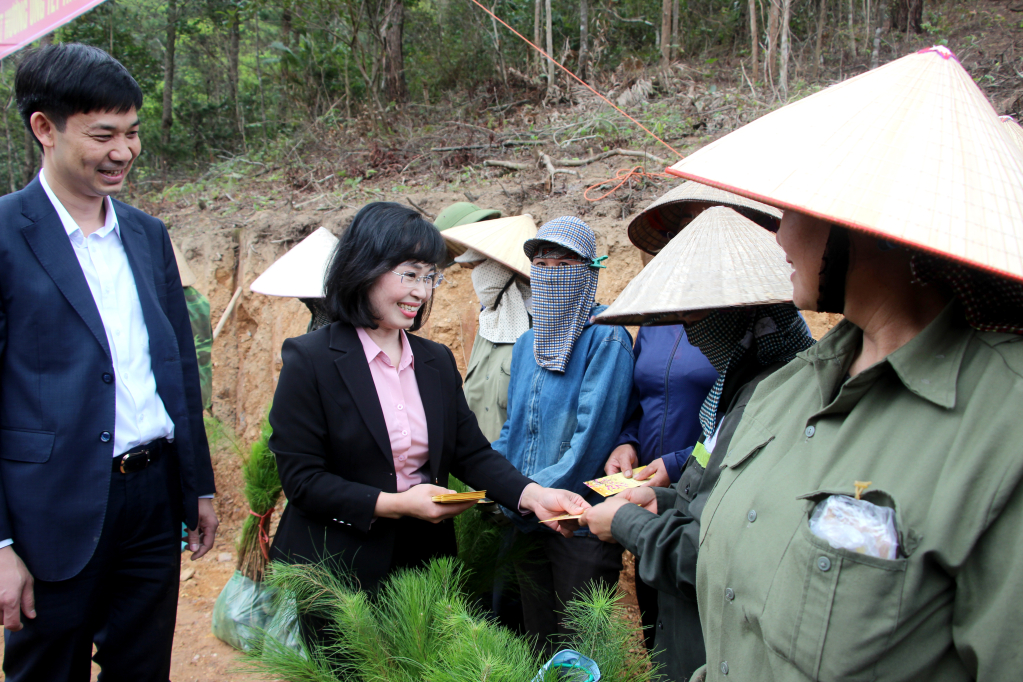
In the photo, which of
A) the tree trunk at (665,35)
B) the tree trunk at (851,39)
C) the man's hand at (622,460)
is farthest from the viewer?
the tree trunk at (665,35)

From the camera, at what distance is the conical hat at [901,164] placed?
0.98m

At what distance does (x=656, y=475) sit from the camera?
7.92 feet

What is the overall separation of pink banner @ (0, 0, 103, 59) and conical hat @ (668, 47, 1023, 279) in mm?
4222

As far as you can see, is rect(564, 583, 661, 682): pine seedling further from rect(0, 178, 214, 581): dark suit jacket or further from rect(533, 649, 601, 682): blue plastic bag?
rect(0, 178, 214, 581): dark suit jacket

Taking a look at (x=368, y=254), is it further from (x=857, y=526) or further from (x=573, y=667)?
(x=857, y=526)

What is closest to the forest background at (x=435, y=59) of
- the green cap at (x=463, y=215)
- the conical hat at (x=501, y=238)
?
the green cap at (x=463, y=215)

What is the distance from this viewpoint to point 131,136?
7.32 feet

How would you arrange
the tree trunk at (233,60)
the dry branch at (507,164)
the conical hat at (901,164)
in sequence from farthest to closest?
the tree trunk at (233,60) < the dry branch at (507,164) < the conical hat at (901,164)

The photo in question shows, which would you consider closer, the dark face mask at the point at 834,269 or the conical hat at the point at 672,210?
the dark face mask at the point at 834,269

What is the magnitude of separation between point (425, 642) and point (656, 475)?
1.11 meters

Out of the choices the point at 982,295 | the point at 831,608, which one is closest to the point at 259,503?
the point at 831,608

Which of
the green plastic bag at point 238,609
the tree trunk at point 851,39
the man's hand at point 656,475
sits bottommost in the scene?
the green plastic bag at point 238,609

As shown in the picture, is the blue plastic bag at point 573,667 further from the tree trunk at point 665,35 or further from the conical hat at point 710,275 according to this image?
the tree trunk at point 665,35

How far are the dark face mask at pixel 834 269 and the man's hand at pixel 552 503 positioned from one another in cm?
117
